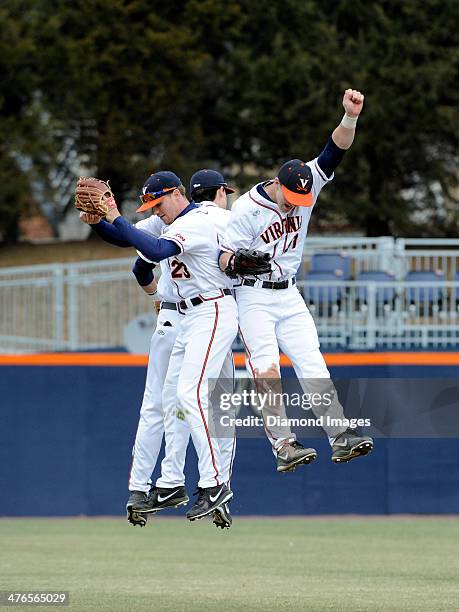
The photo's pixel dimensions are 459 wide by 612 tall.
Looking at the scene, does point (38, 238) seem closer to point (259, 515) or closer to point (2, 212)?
point (2, 212)

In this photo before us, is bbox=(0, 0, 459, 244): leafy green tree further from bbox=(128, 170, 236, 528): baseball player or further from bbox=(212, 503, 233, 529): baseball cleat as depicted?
bbox=(212, 503, 233, 529): baseball cleat

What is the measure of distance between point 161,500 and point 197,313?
50.3 inches

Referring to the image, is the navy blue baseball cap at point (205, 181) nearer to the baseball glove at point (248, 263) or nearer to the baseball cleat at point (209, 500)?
the baseball glove at point (248, 263)

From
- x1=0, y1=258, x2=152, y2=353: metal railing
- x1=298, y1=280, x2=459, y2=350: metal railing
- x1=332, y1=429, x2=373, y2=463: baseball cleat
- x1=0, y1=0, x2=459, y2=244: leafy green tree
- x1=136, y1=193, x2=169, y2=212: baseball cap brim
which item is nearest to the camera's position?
x1=332, y1=429, x2=373, y2=463: baseball cleat

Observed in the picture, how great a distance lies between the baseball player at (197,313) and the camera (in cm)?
915

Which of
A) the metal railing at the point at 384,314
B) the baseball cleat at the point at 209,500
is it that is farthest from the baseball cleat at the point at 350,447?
the metal railing at the point at 384,314

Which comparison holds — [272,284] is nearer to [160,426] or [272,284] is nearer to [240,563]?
[160,426]

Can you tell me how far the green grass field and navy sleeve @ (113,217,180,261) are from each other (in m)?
2.85

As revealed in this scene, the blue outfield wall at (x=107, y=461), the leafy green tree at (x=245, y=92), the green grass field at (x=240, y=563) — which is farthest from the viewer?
the leafy green tree at (x=245, y=92)

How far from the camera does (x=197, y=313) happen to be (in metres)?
9.38

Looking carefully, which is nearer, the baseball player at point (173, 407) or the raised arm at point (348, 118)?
the raised arm at point (348, 118)

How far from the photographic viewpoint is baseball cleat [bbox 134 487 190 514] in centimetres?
945

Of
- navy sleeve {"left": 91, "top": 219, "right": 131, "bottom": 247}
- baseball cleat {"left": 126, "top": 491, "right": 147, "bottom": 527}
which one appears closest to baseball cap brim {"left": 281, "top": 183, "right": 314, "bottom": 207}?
navy sleeve {"left": 91, "top": 219, "right": 131, "bottom": 247}

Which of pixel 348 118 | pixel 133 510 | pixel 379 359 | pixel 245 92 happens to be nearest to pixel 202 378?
pixel 133 510
